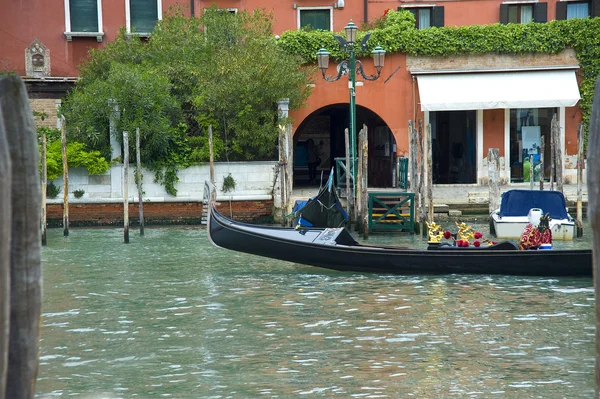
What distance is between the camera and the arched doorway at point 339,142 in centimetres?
1855

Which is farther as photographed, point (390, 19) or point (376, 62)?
point (390, 19)

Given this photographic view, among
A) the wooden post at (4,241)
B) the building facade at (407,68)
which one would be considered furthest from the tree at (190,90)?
the wooden post at (4,241)

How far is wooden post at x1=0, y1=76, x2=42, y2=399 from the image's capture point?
89.6 inches

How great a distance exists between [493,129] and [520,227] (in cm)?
444

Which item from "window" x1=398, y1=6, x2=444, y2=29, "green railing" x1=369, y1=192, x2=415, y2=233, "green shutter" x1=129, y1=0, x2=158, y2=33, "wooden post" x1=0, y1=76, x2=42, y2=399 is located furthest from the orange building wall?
"wooden post" x1=0, y1=76, x2=42, y2=399

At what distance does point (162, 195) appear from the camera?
15711 mm

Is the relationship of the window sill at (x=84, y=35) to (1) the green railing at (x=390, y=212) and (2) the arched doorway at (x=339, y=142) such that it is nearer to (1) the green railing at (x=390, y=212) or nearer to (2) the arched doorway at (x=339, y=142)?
(2) the arched doorway at (x=339, y=142)

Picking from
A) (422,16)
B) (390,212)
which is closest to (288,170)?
(390,212)

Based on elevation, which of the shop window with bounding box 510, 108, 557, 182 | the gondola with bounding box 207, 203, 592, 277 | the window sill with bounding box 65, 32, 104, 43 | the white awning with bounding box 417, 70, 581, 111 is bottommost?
the gondola with bounding box 207, 203, 592, 277

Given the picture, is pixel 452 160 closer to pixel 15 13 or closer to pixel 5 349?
pixel 15 13

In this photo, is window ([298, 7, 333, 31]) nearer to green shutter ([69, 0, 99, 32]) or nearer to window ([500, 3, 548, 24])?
window ([500, 3, 548, 24])

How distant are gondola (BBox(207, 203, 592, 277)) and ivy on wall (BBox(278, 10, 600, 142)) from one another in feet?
23.6

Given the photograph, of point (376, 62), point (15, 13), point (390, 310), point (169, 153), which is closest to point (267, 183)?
point (169, 153)

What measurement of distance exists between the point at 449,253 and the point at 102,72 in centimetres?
918
